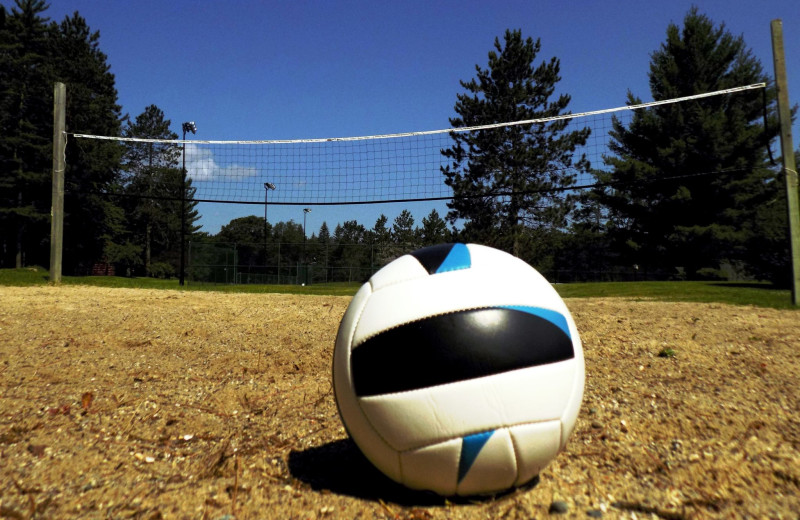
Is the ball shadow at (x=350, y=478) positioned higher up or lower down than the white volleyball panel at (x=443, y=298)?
lower down

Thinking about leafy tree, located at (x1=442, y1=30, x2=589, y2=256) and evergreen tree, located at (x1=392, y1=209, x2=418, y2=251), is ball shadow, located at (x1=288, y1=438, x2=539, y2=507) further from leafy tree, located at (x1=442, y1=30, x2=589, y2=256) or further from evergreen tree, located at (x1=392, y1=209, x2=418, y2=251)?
evergreen tree, located at (x1=392, y1=209, x2=418, y2=251)

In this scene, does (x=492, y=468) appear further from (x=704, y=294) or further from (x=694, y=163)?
(x=694, y=163)

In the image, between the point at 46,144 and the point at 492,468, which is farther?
the point at 46,144

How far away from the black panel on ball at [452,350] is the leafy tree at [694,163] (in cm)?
2445

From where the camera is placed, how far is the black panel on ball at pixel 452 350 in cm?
206

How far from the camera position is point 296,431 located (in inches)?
123

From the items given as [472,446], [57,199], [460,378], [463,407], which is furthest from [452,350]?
[57,199]

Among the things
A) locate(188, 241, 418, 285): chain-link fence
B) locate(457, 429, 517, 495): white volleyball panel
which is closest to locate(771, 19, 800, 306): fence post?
locate(457, 429, 517, 495): white volleyball panel

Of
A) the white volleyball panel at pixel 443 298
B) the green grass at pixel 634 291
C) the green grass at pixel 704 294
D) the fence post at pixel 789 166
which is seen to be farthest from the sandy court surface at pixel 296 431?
the green grass at pixel 634 291

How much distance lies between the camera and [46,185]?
1348 inches

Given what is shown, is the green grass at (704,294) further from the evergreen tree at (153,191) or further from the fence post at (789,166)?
the evergreen tree at (153,191)

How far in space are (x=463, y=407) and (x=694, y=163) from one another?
2839 cm

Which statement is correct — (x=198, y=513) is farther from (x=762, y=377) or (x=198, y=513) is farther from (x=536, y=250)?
(x=536, y=250)

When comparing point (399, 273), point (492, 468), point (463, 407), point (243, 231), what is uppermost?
point (243, 231)
